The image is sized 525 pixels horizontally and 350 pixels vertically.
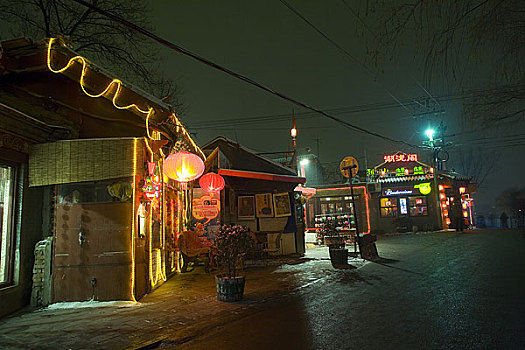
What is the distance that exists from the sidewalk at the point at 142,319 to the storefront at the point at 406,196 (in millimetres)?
21455

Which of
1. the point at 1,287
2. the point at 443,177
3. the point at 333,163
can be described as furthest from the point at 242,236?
the point at 333,163

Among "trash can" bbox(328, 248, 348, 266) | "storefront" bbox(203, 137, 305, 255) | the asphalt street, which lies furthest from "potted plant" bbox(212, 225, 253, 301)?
"storefront" bbox(203, 137, 305, 255)

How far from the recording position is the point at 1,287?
6.42 meters

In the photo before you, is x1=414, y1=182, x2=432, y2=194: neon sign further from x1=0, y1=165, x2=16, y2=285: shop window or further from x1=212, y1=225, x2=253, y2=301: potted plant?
x1=0, y1=165, x2=16, y2=285: shop window

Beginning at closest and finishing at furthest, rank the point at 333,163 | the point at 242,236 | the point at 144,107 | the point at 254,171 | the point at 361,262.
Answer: the point at 242,236
the point at 144,107
the point at 361,262
the point at 254,171
the point at 333,163

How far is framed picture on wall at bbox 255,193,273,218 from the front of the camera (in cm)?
1366

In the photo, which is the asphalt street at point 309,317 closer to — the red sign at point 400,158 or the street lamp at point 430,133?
the red sign at point 400,158

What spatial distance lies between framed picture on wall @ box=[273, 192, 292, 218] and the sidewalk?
15.8 ft

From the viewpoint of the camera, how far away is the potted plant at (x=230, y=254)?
709 cm

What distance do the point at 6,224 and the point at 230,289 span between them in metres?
4.73

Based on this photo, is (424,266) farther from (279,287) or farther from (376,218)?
(376,218)

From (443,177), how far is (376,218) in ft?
22.8

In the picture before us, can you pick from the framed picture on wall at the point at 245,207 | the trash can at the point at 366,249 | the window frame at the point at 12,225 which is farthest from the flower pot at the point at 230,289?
the trash can at the point at 366,249

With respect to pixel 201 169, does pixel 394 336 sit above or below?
below
